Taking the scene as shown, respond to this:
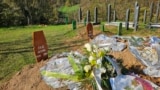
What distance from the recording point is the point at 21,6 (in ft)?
90.5

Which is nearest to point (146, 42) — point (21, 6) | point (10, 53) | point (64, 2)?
point (10, 53)

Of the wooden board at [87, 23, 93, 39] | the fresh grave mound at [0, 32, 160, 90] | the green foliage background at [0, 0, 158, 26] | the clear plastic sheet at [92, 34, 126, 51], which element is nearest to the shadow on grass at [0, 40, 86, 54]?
the wooden board at [87, 23, 93, 39]

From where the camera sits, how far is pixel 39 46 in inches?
246

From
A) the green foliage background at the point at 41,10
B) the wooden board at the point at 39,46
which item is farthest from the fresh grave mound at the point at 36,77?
the green foliage background at the point at 41,10

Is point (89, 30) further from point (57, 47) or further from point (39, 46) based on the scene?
point (39, 46)

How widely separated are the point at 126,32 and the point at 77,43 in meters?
3.62

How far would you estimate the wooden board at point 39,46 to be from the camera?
6.10 m

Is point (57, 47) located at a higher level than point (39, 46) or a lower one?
lower

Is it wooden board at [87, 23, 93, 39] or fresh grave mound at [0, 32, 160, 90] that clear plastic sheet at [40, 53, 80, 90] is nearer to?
fresh grave mound at [0, 32, 160, 90]

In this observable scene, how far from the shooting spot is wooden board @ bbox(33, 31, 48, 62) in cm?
610

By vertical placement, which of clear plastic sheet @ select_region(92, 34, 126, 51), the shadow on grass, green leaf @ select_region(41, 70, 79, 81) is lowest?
the shadow on grass

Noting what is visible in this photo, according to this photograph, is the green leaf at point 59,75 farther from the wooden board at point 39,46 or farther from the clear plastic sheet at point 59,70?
the wooden board at point 39,46

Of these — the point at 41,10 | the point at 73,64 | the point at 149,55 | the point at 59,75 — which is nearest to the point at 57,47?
the point at 149,55

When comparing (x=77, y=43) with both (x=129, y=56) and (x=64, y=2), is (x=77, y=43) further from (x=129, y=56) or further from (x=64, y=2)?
(x=64, y=2)
